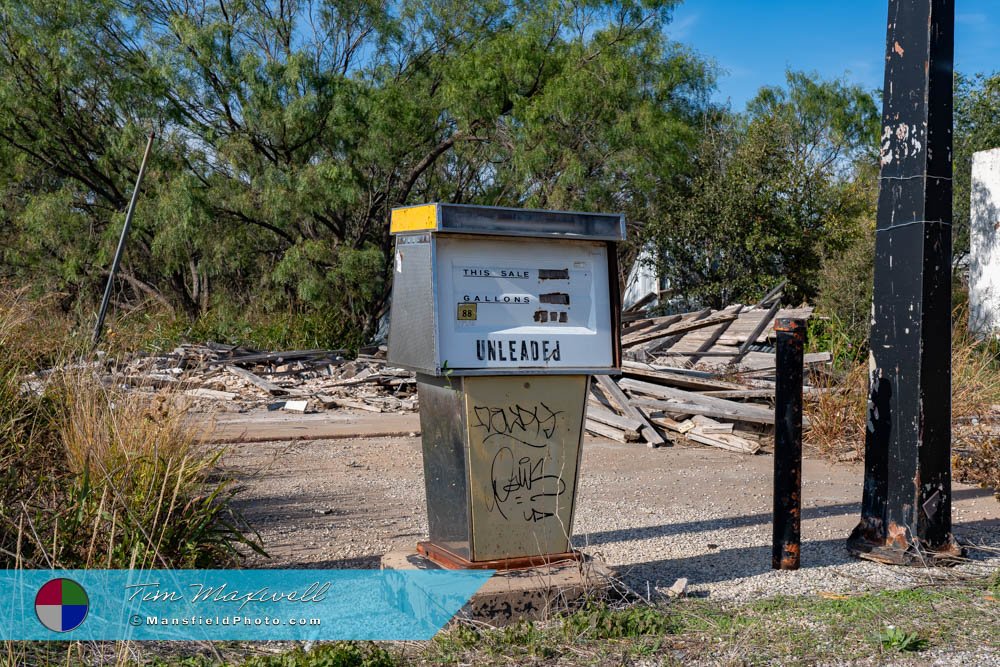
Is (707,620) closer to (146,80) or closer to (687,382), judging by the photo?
(687,382)

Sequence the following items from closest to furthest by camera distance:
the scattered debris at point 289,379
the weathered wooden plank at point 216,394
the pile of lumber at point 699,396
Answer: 1. the pile of lumber at point 699,396
2. the weathered wooden plank at point 216,394
3. the scattered debris at point 289,379

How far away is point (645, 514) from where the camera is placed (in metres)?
7.23

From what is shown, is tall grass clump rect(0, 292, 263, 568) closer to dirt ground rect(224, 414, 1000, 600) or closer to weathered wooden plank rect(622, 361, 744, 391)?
dirt ground rect(224, 414, 1000, 600)

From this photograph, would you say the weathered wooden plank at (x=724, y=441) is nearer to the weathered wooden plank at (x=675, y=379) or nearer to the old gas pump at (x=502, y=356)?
the weathered wooden plank at (x=675, y=379)

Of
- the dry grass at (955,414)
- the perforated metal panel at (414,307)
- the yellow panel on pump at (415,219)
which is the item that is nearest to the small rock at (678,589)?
the perforated metal panel at (414,307)

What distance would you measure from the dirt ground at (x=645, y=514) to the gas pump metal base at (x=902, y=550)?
7 centimetres

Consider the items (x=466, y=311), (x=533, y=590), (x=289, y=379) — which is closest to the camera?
(x=533, y=590)

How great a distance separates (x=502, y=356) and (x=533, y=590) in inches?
45.6

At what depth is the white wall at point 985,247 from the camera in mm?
17000

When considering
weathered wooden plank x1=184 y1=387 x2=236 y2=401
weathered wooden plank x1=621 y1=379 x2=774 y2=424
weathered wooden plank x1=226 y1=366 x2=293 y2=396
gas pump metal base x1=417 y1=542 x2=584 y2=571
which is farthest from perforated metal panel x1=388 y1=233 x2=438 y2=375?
weathered wooden plank x1=226 y1=366 x2=293 y2=396

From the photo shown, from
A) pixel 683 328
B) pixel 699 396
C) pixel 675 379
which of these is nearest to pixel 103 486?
pixel 699 396

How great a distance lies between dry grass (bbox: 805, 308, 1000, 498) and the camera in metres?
9.27

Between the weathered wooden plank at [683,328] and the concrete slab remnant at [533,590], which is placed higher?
the weathered wooden plank at [683,328]

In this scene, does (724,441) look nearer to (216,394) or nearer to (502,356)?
(502,356)
